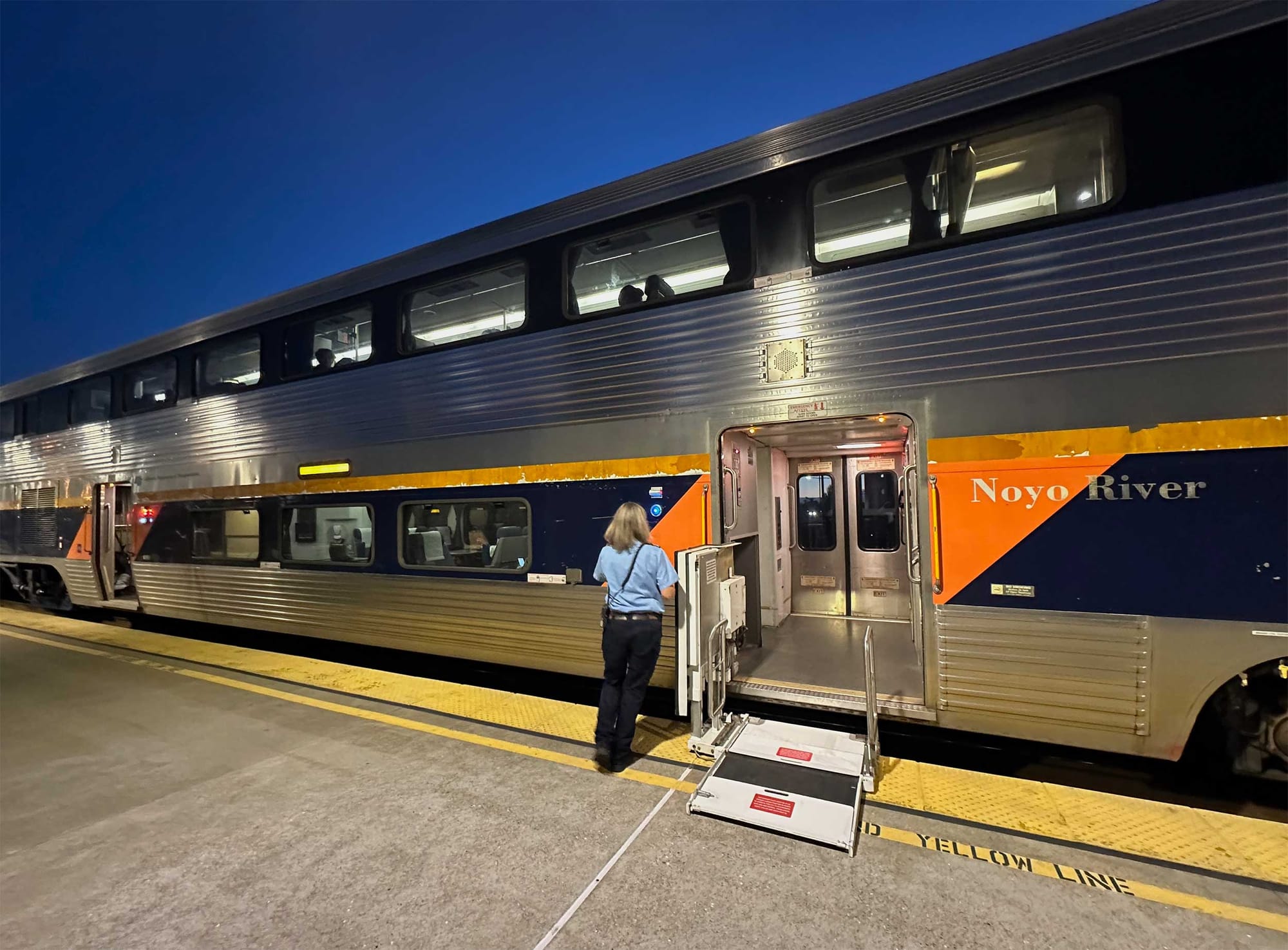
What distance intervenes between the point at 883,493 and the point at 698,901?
4.58 m

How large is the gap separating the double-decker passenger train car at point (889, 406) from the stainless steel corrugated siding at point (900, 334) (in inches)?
0.7

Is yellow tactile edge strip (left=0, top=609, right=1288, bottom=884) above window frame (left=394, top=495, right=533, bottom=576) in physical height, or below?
below

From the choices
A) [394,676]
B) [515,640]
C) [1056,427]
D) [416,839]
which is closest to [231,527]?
[394,676]

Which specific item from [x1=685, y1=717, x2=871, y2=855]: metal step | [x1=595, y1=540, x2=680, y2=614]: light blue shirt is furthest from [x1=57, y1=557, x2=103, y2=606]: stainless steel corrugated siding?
[x1=685, y1=717, x2=871, y2=855]: metal step

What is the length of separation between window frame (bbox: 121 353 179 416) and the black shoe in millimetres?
6997

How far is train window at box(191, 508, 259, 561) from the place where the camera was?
638cm

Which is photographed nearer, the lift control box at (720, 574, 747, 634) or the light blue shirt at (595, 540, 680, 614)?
the light blue shirt at (595, 540, 680, 614)

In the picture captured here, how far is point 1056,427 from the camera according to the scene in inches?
116

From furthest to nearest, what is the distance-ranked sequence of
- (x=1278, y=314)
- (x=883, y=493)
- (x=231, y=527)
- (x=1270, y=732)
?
1. (x=231, y=527)
2. (x=883, y=493)
3. (x=1270, y=732)
4. (x=1278, y=314)

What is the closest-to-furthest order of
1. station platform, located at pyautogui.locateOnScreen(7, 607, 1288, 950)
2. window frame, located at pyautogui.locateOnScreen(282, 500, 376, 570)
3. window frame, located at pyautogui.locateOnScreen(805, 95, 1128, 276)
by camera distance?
station platform, located at pyautogui.locateOnScreen(7, 607, 1288, 950) → window frame, located at pyautogui.locateOnScreen(805, 95, 1128, 276) → window frame, located at pyautogui.locateOnScreen(282, 500, 376, 570)

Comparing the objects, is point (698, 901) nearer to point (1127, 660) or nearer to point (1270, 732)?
point (1127, 660)

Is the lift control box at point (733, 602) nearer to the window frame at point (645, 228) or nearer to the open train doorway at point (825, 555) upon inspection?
the open train doorway at point (825, 555)

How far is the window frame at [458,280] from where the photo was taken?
461 centimetres

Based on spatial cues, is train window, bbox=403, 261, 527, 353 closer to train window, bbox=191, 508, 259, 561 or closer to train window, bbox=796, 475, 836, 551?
train window, bbox=191, 508, 259, 561
